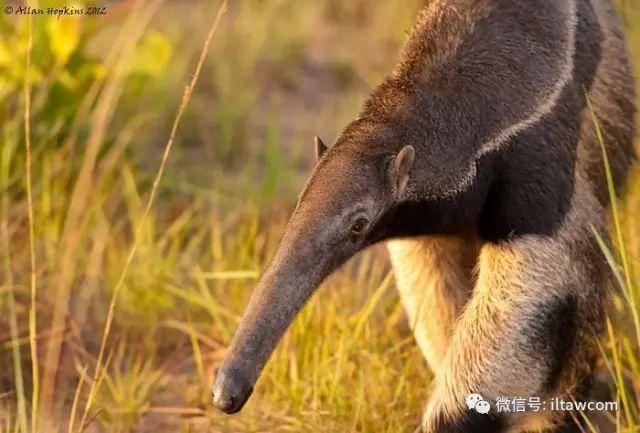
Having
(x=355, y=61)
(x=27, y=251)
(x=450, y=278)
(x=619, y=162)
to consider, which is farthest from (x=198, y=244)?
(x=355, y=61)

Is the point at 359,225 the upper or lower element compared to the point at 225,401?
upper

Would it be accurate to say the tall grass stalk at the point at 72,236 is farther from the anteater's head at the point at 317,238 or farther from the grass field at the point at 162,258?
the anteater's head at the point at 317,238

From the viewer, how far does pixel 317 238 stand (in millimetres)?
3314

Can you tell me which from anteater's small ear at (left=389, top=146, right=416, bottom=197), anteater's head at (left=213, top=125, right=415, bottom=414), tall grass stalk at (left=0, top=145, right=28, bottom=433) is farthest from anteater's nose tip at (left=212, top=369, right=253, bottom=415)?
tall grass stalk at (left=0, top=145, right=28, bottom=433)

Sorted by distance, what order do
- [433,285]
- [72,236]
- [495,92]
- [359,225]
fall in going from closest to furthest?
[359,225] → [495,92] → [433,285] → [72,236]

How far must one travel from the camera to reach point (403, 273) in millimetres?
4383

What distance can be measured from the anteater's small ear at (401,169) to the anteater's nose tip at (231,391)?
69 cm

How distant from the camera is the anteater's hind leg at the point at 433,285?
4.30 metres

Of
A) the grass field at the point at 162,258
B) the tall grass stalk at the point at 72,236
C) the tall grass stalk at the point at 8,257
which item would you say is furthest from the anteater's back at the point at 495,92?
the tall grass stalk at the point at 8,257

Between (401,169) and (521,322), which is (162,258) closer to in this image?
(521,322)

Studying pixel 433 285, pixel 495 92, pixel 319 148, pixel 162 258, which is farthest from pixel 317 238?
pixel 162 258

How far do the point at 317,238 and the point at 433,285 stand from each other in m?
1.13

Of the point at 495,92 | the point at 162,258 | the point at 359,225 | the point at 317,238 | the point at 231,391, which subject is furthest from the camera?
the point at 162,258

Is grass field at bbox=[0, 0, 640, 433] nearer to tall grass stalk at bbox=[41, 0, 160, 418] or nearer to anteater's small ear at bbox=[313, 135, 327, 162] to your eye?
tall grass stalk at bbox=[41, 0, 160, 418]
